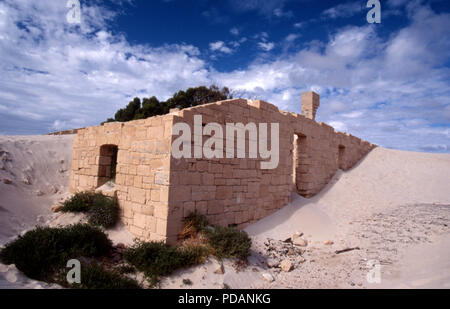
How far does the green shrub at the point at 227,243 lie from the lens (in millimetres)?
5023

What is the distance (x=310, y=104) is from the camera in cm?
1380

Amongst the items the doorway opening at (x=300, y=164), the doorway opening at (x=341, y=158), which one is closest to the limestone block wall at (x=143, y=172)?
the doorway opening at (x=300, y=164)

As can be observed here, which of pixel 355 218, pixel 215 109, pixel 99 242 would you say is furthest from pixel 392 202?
pixel 99 242

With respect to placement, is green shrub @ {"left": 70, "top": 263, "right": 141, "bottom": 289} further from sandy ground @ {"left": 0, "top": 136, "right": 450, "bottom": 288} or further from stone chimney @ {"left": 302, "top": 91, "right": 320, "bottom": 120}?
stone chimney @ {"left": 302, "top": 91, "right": 320, "bottom": 120}

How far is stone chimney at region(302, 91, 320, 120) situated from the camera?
1377cm

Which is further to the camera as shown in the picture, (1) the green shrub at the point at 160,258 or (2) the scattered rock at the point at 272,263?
(2) the scattered rock at the point at 272,263

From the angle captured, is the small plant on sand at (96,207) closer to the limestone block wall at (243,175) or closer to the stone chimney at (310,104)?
the limestone block wall at (243,175)

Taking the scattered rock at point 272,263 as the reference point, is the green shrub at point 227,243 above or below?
above

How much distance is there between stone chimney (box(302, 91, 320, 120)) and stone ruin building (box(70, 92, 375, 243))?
13.8 feet

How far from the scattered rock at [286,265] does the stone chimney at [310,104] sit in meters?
9.82

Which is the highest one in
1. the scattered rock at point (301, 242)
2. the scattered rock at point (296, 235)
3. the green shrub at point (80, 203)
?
the green shrub at point (80, 203)

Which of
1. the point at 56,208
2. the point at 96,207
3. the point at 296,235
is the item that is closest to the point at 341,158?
the point at 296,235

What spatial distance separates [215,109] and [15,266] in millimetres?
4824

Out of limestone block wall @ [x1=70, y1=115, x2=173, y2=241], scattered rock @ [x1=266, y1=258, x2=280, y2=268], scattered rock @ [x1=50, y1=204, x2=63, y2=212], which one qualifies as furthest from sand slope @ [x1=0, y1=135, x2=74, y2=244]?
scattered rock @ [x1=266, y1=258, x2=280, y2=268]
